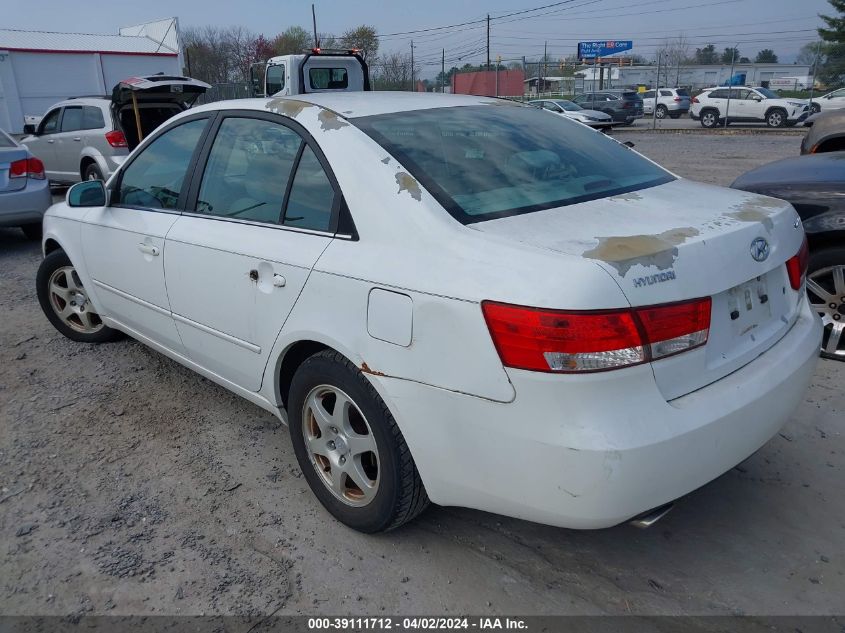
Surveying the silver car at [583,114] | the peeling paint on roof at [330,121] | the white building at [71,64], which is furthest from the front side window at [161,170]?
the white building at [71,64]

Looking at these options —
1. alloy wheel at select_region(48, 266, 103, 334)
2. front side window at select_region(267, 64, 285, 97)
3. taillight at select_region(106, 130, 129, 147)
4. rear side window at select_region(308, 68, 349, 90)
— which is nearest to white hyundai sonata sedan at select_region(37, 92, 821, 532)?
alloy wheel at select_region(48, 266, 103, 334)

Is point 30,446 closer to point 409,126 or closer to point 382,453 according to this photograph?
point 382,453

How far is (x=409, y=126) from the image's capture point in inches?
113

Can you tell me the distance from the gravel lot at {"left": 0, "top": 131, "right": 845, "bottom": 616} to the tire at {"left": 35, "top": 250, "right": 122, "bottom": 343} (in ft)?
3.37

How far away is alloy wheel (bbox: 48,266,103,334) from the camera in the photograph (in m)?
4.58

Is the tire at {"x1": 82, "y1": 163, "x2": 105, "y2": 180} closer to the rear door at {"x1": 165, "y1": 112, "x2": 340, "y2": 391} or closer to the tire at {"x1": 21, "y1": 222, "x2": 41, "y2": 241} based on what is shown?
the tire at {"x1": 21, "y1": 222, "x2": 41, "y2": 241}

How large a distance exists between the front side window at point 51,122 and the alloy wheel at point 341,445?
1071cm

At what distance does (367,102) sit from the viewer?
10.3 feet

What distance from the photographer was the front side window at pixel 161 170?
348 centimetres

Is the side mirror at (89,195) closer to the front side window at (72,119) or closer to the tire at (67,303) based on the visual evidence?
the tire at (67,303)

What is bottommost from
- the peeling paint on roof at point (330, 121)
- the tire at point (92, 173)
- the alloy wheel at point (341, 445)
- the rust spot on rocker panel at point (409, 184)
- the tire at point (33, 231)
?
the tire at point (33, 231)

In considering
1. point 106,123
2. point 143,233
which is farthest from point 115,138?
point 143,233

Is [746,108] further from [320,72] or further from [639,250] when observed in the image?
[639,250]

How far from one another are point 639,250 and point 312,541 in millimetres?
1672
